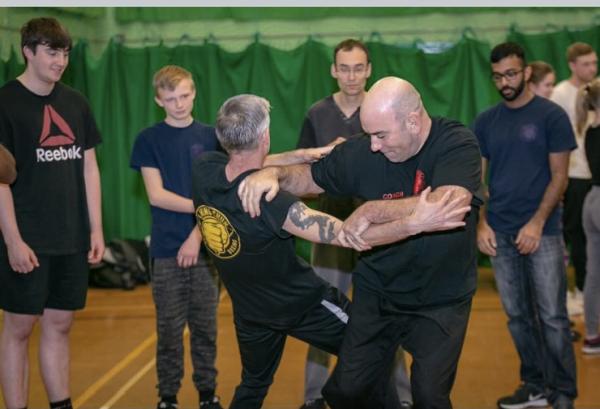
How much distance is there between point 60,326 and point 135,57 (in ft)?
20.5

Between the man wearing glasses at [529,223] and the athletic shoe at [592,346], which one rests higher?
the man wearing glasses at [529,223]

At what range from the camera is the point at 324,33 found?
10945 millimetres

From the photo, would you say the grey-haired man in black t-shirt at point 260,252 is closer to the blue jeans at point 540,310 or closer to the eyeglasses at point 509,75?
the blue jeans at point 540,310

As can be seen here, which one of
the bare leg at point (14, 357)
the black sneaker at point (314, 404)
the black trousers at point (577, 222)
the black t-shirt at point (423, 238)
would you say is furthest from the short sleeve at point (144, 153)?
the black trousers at point (577, 222)

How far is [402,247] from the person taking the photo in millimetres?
4051

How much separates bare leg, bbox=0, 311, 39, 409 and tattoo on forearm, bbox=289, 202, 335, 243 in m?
1.69

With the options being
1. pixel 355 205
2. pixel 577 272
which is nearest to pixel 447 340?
pixel 355 205

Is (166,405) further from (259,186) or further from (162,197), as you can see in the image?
(259,186)

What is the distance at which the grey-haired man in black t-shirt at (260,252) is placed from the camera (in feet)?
13.0

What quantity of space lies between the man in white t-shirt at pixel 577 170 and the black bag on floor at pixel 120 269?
14.8 ft

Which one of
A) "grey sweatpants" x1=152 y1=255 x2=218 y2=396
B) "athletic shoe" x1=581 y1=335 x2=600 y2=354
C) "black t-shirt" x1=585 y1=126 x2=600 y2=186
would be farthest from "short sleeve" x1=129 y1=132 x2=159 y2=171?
"athletic shoe" x1=581 y1=335 x2=600 y2=354

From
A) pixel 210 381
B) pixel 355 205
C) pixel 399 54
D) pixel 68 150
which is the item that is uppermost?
pixel 399 54

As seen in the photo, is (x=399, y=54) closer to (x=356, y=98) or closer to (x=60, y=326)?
(x=356, y=98)

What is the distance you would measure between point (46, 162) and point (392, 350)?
2019mm
